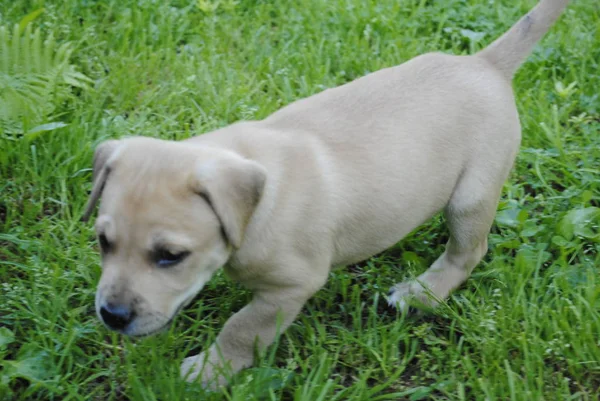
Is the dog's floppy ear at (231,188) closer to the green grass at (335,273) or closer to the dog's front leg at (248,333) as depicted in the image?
the dog's front leg at (248,333)

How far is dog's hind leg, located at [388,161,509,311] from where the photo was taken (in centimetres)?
411

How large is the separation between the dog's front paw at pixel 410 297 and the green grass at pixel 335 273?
79 millimetres

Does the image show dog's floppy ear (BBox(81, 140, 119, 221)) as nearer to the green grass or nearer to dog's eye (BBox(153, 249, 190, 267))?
dog's eye (BBox(153, 249, 190, 267))

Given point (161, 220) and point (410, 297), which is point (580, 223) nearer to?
point (410, 297)

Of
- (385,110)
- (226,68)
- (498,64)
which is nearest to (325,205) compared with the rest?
(385,110)

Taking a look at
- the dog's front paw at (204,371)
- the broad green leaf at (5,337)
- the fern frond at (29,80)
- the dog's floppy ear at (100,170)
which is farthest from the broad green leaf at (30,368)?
the fern frond at (29,80)

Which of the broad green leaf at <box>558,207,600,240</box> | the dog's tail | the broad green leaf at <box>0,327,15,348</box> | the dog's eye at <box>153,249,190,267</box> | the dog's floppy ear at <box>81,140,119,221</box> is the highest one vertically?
the dog's tail

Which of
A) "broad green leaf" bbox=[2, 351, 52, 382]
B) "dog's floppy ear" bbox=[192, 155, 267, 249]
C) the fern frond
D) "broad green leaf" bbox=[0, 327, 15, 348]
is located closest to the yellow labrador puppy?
"dog's floppy ear" bbox=[192, 155, 267, 249]

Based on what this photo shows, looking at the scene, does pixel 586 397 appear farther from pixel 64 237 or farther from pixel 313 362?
pixel 64 237

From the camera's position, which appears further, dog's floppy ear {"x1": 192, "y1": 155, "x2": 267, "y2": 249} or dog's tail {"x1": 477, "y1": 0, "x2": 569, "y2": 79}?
dog's tail {"x1": 477, "y1": 0, "x2": 569, "y2": 79}

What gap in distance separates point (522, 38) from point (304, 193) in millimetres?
1527

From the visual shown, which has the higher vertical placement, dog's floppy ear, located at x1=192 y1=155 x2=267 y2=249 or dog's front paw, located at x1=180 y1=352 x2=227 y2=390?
dog's floppy ear, located at x1=192 y1=155 x2=267 y2=249

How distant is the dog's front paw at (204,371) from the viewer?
3623mm

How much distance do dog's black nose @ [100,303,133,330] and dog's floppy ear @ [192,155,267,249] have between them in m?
0.49
